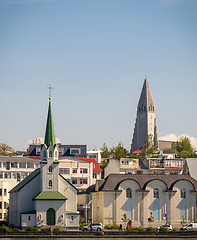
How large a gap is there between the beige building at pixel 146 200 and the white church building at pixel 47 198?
5.49 meters

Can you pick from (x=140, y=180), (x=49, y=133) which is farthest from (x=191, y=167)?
(x=49, y=133)

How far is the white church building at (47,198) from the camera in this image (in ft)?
383

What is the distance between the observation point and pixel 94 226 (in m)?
115

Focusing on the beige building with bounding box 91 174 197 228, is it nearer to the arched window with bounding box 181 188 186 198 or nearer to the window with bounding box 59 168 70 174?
the arched window with bounding box 181 188 186 198

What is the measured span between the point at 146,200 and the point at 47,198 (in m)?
16.7

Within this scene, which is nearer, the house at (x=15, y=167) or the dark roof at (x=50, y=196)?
the dark roof at (x=50, y=196)

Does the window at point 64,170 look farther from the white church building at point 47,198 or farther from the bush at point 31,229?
the bush at point 31,229

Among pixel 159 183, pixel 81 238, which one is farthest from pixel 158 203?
pixel 81 238

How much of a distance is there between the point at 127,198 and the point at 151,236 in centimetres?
1596

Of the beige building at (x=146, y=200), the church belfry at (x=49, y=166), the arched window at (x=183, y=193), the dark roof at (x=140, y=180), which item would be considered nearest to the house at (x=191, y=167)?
the dark roof at (x=140, y=180)

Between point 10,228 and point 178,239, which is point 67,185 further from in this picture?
point 178,239

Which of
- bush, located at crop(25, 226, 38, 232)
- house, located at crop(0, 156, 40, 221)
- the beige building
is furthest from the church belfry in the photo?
house, located at crop(0, 156, 40, 221)

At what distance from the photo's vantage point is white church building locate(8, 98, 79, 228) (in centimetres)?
11662

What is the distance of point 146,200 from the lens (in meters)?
124
